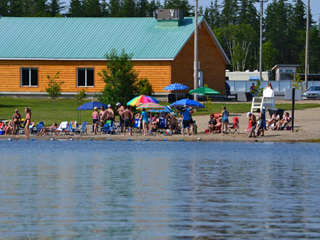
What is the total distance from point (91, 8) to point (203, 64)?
258ft

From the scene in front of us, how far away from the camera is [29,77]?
193ft

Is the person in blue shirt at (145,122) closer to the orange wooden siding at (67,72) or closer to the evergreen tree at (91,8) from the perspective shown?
the orange wooden siding at (67,72)

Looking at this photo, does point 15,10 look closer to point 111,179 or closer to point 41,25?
point 41,25

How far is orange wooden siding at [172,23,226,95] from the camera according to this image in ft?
188

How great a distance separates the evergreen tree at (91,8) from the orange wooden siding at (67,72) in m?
76.8

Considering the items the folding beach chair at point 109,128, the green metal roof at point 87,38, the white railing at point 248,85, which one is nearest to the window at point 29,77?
the green metal roof at point 87,38

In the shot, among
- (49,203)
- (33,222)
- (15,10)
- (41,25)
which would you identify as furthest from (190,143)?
(15,10)

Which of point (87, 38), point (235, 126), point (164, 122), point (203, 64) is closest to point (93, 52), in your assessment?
point (87, 38)

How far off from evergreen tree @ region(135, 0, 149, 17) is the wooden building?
248 ft

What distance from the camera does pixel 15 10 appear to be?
12888 cm

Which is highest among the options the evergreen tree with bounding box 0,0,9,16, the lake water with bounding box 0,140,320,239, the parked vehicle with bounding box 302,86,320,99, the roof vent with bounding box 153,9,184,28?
the evergreen tree with bounding box 0,0,9,16

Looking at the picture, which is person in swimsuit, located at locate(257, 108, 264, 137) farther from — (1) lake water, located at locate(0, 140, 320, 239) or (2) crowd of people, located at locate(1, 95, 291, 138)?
→ (1) lake water, located at locate(0, 140, 320, 239)

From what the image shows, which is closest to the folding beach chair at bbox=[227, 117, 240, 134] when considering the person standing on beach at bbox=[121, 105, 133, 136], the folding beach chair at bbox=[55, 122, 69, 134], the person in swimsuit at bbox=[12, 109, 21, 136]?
the person standing on beach at bbox=[121, 105, 133, 136]

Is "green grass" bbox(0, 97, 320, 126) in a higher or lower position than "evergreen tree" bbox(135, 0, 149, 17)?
lower
